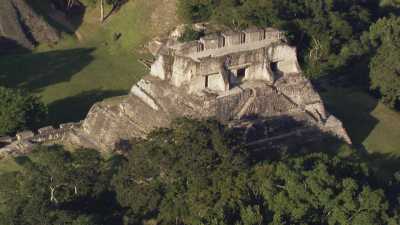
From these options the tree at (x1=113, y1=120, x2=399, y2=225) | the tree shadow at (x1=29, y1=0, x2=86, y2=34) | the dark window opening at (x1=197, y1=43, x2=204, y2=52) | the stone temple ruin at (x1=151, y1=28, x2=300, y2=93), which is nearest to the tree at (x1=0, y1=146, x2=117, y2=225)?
the tree at (x1=113, y1=120, x2=399, y2=225)

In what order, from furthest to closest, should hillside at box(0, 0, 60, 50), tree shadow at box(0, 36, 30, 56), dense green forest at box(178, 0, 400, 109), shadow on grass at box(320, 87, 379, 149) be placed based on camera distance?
1. hillside at box(0, 0, 60, 50)
2. tree shadow at box(0, 36, 30, 56)
3. dense green forest at box(178, 0, 400, 109)
4. shadow on grass at box(320, 87, 379, 149)

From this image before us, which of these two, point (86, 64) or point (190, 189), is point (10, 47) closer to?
point (86, 64)

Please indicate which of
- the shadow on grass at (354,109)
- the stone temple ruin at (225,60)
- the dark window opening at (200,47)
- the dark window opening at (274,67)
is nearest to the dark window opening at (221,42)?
the stone temple ruin at (225,60)

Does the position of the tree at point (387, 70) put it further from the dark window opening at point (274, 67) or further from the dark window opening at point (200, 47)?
the dark window opening at point (200, 47)

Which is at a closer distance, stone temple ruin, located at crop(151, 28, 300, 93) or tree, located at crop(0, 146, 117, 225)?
tree, located at crop(0, 146, 117, 225)

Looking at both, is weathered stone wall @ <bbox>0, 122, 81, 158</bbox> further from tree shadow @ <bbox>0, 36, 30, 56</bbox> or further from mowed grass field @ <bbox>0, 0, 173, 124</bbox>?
tree shadow @ <bbox>0, 36, 30, 56</bbox>

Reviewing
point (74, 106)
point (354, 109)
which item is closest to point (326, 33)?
point (354, 109)
